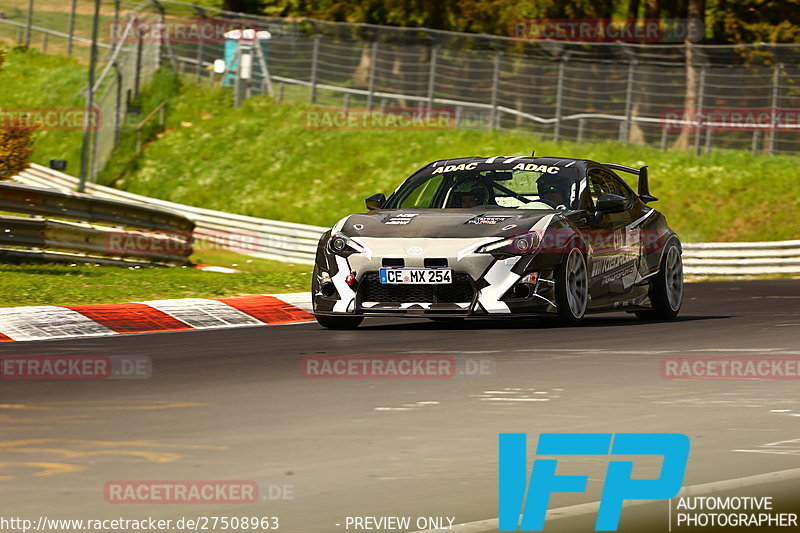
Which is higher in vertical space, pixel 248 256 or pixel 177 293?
pixel 177 293

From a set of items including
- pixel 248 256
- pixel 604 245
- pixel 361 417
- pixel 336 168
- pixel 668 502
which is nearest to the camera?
pixel 668 502

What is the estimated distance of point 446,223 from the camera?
41.2ft

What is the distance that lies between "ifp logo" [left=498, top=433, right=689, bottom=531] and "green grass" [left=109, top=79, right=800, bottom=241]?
22.8 meters

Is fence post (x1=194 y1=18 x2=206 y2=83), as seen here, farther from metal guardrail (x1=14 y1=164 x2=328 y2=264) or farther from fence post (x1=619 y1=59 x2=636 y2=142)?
fence post (x1=619 y1=59 x2=636 y2=142)

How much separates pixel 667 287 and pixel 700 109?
1936 cm

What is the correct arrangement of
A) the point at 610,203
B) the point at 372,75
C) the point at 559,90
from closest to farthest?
the point at 610,203 < the point at 559,90 < the point at 372,75

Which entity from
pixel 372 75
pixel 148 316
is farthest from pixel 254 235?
pixel 148 316

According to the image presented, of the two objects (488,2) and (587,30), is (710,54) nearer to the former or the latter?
(587,30)

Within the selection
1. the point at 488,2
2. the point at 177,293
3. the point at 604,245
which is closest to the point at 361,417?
the point at 604,245

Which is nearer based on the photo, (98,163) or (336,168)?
(336,168)

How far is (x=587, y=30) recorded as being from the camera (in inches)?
1694

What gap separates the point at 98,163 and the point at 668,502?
36.4 metres

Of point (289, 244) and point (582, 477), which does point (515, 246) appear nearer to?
point (582, 477)

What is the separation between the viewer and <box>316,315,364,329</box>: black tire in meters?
13.0
